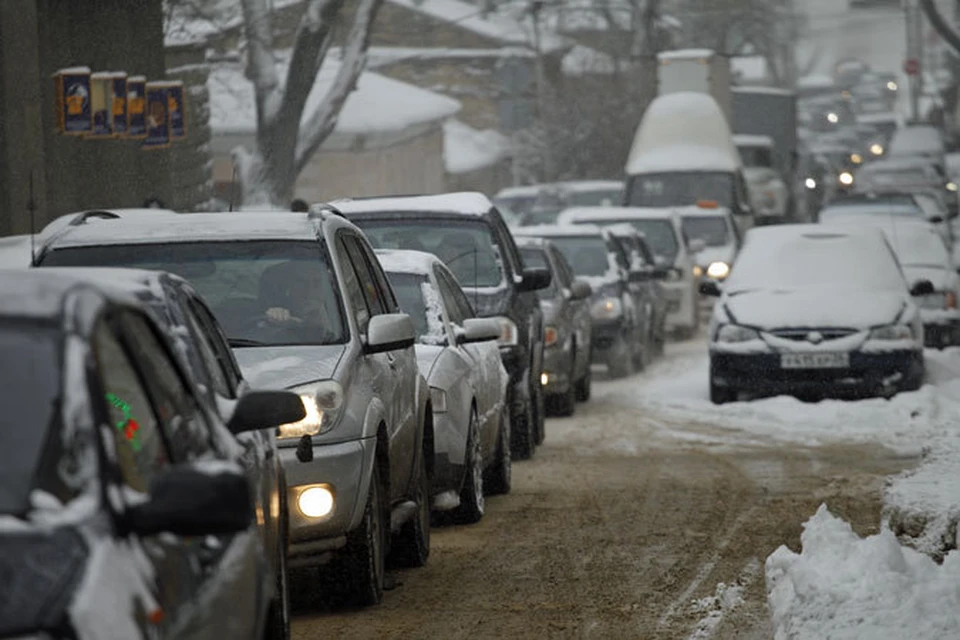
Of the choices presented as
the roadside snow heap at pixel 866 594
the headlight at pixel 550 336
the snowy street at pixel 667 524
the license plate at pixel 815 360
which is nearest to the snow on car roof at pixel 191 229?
the snowy street at pixel 667 524

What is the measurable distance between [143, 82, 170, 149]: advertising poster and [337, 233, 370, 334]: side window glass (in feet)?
53.4

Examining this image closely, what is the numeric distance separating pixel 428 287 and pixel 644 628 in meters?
4.47

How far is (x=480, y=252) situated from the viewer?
53.1ft

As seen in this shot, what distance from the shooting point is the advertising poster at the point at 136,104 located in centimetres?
2488

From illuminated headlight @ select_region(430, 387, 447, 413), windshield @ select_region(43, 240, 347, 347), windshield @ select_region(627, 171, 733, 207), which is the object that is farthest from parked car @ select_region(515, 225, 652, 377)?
windshield @ select_region(43, 240, 347, 347)

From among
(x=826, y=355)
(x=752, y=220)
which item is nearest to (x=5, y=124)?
(x=826, y=355)

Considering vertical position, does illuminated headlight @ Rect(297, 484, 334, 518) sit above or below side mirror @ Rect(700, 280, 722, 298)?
above

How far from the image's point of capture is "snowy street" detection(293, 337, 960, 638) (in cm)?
895

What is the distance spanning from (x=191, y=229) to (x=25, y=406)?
5199mm

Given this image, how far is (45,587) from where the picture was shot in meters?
4.04

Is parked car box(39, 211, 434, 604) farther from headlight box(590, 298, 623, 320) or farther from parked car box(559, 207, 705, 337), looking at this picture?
parked car box(559, 207, 705, 337)

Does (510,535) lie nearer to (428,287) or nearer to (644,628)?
(428,287)

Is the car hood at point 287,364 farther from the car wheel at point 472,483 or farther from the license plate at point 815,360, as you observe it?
the license plate at point 815,360

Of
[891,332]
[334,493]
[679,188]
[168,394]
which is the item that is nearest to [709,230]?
[679,188]
